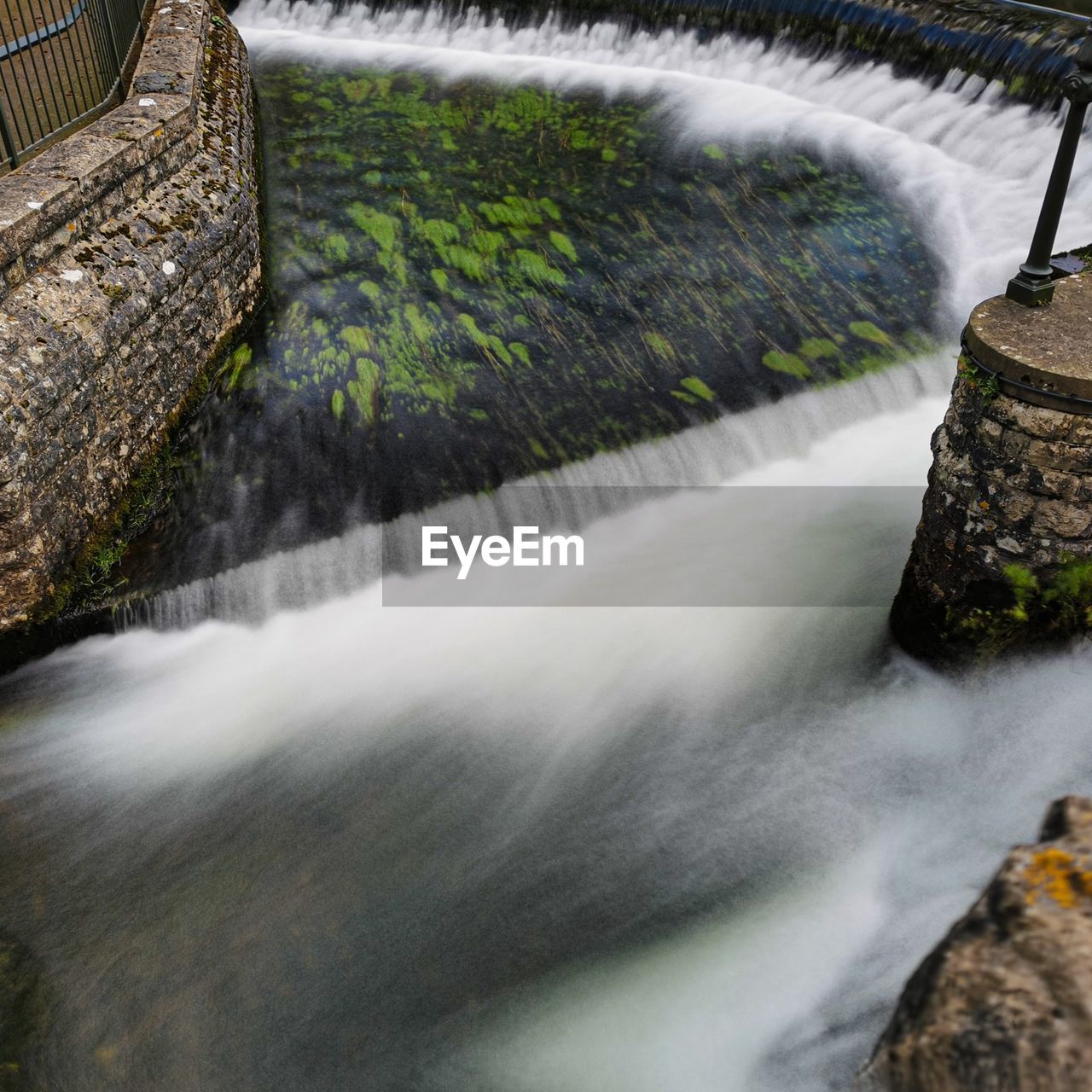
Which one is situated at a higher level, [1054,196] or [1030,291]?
[1054,196]

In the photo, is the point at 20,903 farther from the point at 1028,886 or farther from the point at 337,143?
the point at 337,143

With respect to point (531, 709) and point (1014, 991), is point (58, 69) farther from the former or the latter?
point (1014, 991)

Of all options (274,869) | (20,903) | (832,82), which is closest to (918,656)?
(274,869)

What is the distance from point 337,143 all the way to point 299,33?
12.0 ft

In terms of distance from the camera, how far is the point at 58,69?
288 inches

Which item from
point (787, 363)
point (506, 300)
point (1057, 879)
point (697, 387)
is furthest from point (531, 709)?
point (506, 300)

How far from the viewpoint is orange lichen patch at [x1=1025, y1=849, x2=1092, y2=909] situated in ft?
10.1

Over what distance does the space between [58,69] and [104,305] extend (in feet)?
8.69

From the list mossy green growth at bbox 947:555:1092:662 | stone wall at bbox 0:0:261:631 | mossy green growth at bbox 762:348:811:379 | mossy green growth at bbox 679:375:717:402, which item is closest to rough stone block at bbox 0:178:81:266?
stone wall at bbox 0:0:261:631

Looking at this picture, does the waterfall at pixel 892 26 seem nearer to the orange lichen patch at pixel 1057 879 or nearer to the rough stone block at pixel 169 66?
the rough stone block at pixel 169 66

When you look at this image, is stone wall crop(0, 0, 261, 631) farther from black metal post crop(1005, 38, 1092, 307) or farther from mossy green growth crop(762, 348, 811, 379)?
black metal post crop(1005, 38, 1092, 307)

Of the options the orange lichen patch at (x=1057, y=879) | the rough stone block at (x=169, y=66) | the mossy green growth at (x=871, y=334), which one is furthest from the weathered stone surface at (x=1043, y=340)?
the rough stone block at (x=169, y=66)

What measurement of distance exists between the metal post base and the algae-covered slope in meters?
2.43

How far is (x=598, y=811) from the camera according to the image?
17.1 ft
